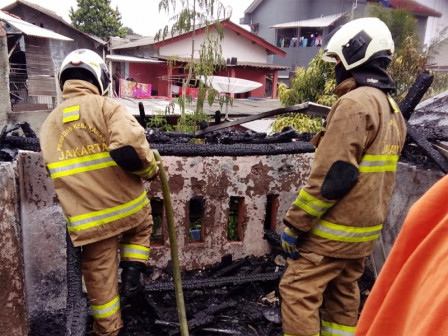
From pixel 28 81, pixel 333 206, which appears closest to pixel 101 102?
pixel 333 206

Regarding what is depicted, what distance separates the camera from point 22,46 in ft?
42.1

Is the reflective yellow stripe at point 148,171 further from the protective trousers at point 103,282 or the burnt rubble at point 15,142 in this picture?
the burnt rubble at point 15,142

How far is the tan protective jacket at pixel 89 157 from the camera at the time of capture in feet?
8.13

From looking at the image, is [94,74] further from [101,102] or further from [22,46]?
[22,46]

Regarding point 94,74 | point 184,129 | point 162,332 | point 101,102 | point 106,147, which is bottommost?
point 162,332

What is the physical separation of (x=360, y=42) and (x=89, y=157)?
1.82 meters

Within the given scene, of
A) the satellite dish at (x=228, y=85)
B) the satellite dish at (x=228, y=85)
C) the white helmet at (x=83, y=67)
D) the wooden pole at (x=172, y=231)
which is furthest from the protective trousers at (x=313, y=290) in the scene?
the satellite dish at (x=228, y=85)

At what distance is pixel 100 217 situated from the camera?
2.54 m

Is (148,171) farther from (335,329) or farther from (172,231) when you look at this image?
(335,329)

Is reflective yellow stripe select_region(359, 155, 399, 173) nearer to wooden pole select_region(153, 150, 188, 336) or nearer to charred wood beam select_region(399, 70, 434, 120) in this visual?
charred wood beam select_region(399, 70, 434, 120)

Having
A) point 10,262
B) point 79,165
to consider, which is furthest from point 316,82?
point 10,262

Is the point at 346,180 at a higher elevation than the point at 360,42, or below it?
below

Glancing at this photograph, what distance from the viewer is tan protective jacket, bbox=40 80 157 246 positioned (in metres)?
2.48

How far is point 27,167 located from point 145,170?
1033 millimetres
